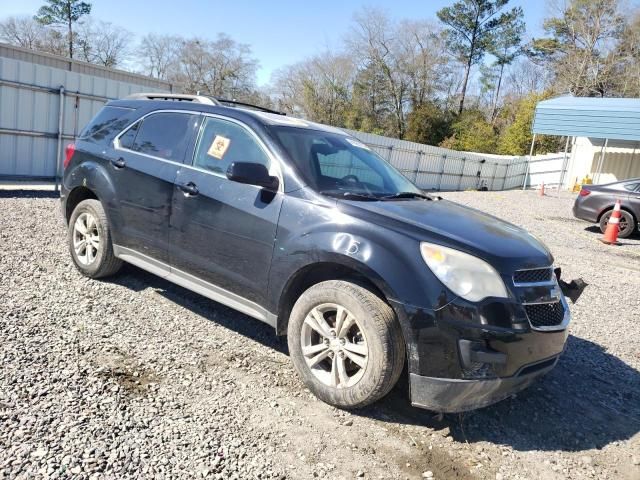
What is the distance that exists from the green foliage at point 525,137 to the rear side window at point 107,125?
37.1 metres

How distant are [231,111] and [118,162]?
1233mm

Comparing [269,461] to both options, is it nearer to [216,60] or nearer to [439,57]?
[439,57]

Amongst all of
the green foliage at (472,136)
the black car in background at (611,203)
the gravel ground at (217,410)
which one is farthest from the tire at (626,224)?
the green foliage at (472,136)

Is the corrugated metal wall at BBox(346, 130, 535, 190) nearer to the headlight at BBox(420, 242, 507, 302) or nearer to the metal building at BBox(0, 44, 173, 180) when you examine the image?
the metal building at BBox(0, 44, 173, 180)

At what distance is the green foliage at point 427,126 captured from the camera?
42.2 meters

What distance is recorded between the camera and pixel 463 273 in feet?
9.35

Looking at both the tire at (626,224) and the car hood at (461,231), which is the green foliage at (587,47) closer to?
the tire at (626,224)

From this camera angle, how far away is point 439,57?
4556 centimetres

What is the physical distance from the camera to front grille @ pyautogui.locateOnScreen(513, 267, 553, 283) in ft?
9.77

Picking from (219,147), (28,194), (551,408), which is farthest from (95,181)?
(28,194)

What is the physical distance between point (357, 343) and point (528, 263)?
1155 millimetres

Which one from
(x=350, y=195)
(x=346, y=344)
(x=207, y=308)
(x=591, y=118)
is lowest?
(x=207, y=308)

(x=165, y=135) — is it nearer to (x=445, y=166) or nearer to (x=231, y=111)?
(x=231, y=111)

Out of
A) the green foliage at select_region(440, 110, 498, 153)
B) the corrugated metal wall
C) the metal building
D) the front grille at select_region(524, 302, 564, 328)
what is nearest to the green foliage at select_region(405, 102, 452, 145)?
the green foliage at select_region(440, 110, 498, 153)
